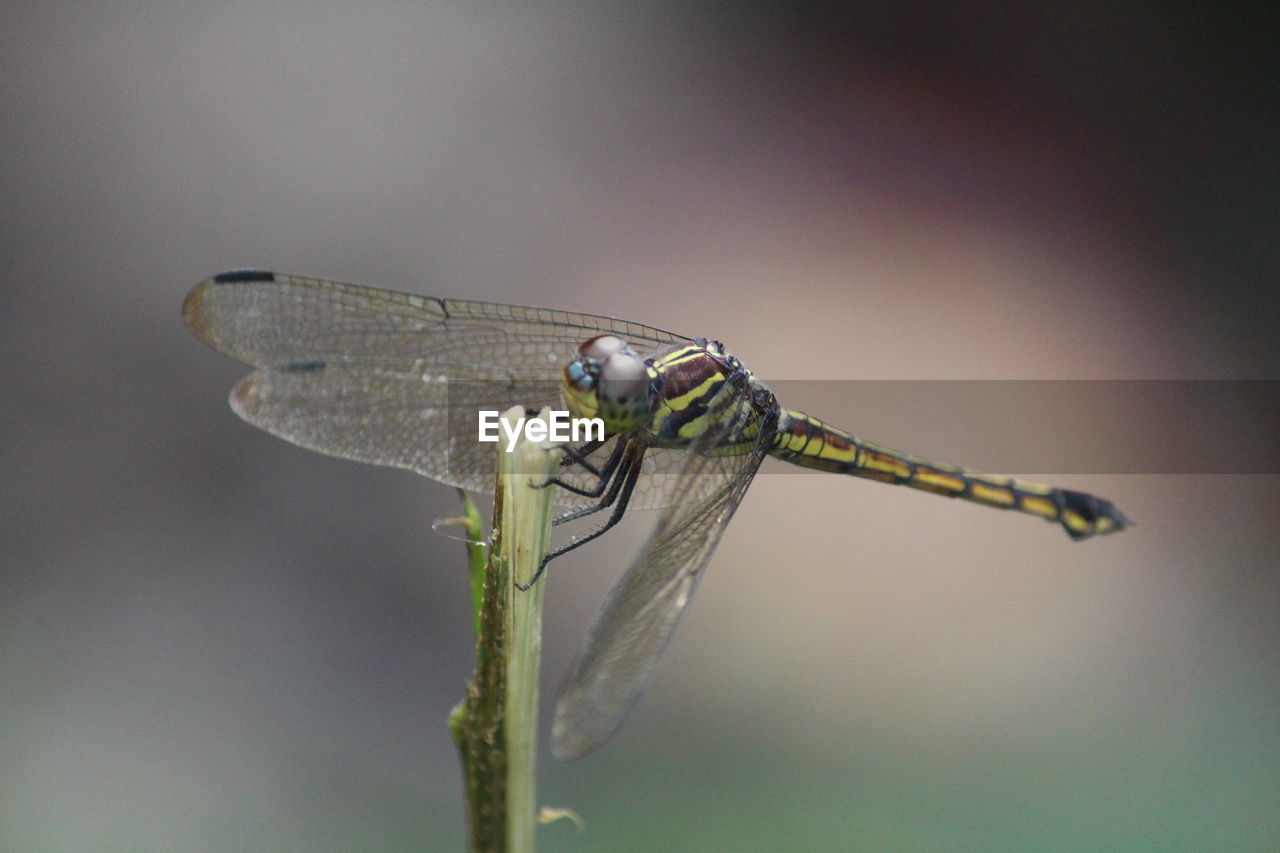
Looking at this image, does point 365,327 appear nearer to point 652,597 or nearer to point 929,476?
point 652,597

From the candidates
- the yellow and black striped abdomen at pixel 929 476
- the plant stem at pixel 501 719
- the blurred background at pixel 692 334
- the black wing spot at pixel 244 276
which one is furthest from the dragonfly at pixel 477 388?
the blurred background at pixel 692 334

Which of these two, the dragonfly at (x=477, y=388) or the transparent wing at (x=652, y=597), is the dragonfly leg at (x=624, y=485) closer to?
the dragonfly at (x=477, y=388)

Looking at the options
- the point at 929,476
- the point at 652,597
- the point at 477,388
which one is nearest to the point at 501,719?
the point at 652,597

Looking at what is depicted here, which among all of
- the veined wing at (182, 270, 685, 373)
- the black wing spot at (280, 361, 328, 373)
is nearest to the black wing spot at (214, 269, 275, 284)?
the veined wing at (182, 270, 685, 373)

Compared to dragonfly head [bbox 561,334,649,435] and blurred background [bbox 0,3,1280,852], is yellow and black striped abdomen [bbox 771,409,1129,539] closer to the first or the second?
dragonfly head [bbox 561,334,649,435]

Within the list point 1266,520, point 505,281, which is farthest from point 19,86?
point 1266,520

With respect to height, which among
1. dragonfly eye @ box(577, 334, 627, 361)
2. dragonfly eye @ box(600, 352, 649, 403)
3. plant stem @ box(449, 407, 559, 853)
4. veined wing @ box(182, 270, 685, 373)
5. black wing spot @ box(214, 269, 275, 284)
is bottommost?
plant stem @ box(449, 407, 559, 853)
